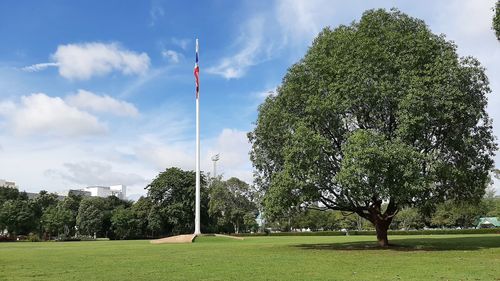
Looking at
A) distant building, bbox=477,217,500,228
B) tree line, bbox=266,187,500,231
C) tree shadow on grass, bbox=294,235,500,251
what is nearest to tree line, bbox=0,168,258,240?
tree line, bbox=266,187,500,231

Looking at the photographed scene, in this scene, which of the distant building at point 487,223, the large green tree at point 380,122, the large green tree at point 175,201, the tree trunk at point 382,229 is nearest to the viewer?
the large green tree at point 380,122

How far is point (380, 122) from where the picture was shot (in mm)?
32219

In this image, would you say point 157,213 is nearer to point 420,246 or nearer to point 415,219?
point 415,219

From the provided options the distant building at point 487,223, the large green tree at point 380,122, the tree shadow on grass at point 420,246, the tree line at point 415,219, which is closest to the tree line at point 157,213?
the tree line at point 415,219

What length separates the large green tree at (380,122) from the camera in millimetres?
28188

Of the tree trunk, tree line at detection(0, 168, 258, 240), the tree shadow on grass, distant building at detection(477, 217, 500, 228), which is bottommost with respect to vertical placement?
the tree shadow on grass

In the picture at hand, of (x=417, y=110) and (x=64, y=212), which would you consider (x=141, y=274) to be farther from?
(x=64, y=212)

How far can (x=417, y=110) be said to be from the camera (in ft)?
94.5

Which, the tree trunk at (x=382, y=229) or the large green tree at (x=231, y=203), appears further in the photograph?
the large green tree at (x=231, y=203)

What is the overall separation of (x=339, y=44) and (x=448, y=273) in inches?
799

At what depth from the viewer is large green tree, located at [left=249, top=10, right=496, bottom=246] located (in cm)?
2819

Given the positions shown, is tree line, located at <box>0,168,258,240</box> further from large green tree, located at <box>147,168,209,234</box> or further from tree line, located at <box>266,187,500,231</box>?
tree line, located at <box>266,187,500,231</box>

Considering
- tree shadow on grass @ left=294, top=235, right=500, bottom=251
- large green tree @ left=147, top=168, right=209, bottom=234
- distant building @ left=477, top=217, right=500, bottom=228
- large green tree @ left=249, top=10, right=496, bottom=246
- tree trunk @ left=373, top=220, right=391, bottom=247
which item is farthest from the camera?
distant building @ left=477, top=217, right=500, bottom=228

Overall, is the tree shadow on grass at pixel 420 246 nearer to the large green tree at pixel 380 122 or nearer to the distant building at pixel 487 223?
the large green tree at pixel 380 122
